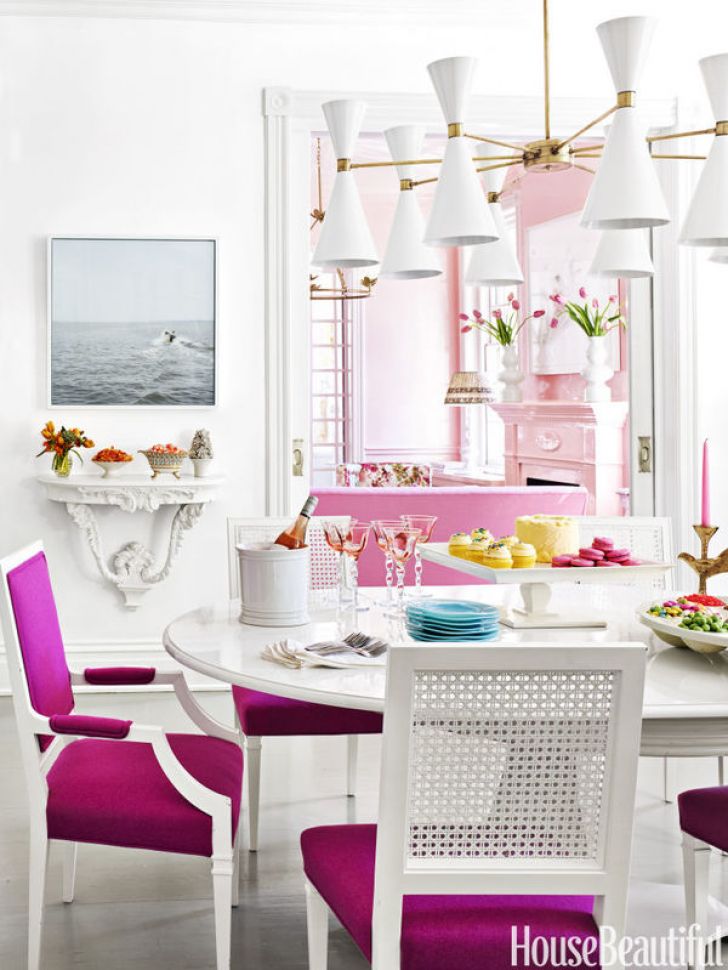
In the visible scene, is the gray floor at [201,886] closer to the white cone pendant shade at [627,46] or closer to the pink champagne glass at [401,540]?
the pink champagne glass at [401,540]

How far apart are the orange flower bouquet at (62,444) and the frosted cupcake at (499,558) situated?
2530 millimetres

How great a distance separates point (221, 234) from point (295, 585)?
8.28ft

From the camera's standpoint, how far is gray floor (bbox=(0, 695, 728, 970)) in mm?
2289

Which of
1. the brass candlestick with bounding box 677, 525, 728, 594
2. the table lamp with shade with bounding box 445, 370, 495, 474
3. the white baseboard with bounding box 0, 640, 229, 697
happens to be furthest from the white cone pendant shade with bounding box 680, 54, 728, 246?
the table lamp with shade with bounding box 445, 370, 495, 474

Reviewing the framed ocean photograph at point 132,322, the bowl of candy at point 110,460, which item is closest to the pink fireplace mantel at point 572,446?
the framed ocean photograph at point 132,322

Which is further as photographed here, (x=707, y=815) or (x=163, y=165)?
(x=163, y=165)

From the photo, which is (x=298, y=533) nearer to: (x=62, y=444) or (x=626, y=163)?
(x=626, y=163)

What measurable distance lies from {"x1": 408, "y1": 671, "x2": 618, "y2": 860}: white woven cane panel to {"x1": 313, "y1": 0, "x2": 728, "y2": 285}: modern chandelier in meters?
0.94

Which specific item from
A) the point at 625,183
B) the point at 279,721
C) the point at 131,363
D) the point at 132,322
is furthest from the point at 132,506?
the point at 625,183

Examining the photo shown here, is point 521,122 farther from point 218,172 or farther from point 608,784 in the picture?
point 608,784

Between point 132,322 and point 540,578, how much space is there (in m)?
2.79

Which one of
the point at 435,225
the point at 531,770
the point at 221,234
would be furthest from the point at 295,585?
the point at 221,234

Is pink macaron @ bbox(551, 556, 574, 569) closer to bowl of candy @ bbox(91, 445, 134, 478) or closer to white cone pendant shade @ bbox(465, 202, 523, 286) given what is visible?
white cone pendant shade @ bbox(465, 202, 523, 286)

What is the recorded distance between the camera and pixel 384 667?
197cm
